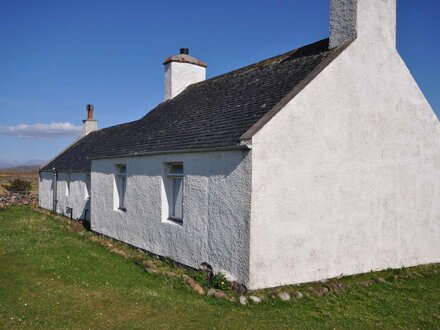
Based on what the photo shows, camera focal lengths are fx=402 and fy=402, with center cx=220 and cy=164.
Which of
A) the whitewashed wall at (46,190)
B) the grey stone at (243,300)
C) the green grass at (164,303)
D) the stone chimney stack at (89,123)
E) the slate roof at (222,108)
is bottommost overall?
the green grass at (164,303)

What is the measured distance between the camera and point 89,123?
106ft

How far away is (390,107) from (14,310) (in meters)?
9.83

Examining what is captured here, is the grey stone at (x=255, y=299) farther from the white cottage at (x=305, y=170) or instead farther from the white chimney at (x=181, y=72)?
the white chimney at (x=181, y=72)

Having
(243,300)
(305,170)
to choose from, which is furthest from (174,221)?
(305,170)

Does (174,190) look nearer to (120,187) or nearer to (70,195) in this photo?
(120,187)

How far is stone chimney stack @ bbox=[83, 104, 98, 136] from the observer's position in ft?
106

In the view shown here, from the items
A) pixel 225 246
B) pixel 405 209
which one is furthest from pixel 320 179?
pixel 405 209

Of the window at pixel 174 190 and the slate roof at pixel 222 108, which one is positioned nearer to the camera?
the slate roof at pixel 222 108

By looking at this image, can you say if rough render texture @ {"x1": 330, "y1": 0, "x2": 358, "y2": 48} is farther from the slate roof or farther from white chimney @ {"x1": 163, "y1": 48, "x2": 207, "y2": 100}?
white chimney @ {"x1": 163, "y1": 48, "x2": 207, "y2": 100}

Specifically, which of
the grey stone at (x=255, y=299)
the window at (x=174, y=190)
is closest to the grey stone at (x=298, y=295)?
the grey stone at (x=255, y=299)

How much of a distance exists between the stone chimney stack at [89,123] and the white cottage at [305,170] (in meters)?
20.4

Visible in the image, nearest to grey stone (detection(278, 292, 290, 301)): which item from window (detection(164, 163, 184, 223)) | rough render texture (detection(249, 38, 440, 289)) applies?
rough render texture (detection(249, 38, 440, 289))

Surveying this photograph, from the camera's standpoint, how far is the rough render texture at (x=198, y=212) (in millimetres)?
8484

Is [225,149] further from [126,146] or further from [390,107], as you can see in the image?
[126,146]
